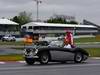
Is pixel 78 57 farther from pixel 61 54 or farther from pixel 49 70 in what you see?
pixel 49 70

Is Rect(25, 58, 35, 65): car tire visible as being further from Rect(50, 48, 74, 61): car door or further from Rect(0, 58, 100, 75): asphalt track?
Rect(0, 58, 100, 75): asphalt track

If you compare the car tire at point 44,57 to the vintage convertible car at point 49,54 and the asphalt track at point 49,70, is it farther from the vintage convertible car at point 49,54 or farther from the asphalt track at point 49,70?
the asphalt track at point 49,70

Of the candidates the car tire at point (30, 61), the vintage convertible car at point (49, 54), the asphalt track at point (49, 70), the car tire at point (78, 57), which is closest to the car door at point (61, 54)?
the vintage convertible car at point (49, 54)

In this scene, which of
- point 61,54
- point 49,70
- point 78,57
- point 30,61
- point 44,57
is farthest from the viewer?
point 78,57

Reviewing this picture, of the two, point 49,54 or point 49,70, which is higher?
point 49,54

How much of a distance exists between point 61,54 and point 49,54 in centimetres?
83

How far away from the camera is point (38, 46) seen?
74.3 ft

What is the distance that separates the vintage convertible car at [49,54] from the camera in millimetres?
22281

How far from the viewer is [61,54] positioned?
23.0 m

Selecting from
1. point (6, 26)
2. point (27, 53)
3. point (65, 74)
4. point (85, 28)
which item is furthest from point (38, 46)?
point (85, 28)

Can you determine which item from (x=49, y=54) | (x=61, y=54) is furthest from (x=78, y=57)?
(x=49, y=54)

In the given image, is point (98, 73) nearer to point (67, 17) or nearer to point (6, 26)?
point (6, 26)

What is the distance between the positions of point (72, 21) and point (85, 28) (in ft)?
104

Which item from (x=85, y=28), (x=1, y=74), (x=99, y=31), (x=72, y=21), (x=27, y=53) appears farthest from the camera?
(x=72, y=21)
